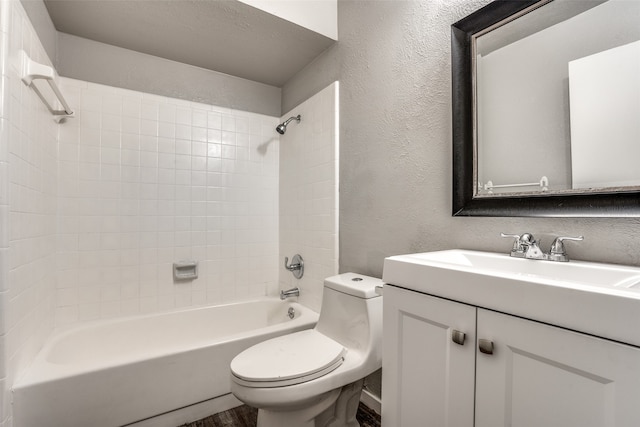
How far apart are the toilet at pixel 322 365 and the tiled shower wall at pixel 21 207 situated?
34.4 inches

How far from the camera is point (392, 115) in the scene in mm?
1499

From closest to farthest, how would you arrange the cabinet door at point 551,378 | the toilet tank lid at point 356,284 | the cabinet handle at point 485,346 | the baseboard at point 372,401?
the cabinet door at point 551,378
the cabinet handle at point 485,346
the toilet tank lid at point 356,284
the baseboard at point 372,401

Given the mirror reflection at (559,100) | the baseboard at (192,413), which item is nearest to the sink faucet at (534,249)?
the mirror reflection at (559,100)

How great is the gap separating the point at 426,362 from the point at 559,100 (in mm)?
930

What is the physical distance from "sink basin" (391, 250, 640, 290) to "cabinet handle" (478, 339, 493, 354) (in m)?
0.16

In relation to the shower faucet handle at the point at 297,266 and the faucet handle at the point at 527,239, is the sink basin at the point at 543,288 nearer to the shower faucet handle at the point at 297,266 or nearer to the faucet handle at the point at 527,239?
the faucet handle at the point at 527,239

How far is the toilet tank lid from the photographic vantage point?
1.32 meters

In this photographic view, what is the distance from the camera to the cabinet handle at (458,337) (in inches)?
29.0

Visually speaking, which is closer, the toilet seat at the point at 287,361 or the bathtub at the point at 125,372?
the toilet seat at the point at 287,361

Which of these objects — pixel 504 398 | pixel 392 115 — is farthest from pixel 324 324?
pixel 392 115

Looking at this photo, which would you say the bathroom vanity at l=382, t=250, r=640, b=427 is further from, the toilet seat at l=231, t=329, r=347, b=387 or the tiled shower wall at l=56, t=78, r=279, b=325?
the tiled shower wall at l=56, t=78, r=279, b=325

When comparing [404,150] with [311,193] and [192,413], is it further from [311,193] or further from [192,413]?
[192,413]

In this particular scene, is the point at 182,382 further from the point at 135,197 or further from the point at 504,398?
the point at 504,398

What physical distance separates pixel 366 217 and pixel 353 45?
1032mm
